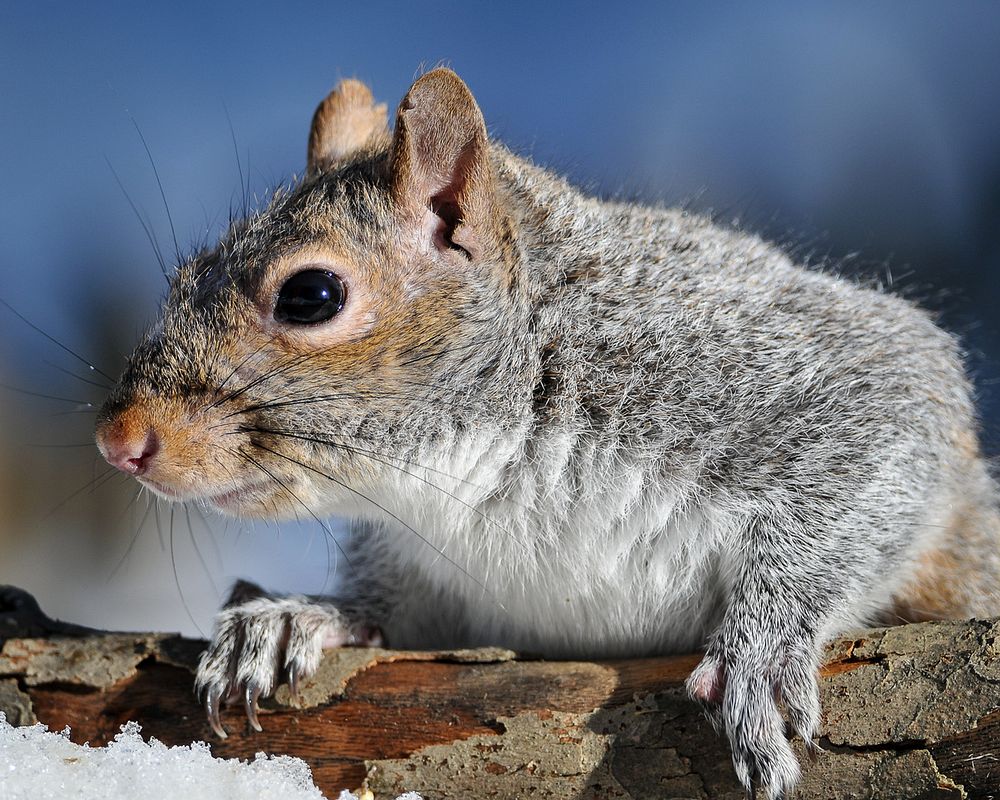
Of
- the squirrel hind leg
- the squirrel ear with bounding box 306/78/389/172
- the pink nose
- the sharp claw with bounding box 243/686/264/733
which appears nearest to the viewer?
the pink nose

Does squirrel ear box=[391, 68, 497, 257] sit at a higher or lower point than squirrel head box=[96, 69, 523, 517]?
higher

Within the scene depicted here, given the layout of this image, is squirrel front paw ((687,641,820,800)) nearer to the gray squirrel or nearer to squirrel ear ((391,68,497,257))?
the gray squirrel

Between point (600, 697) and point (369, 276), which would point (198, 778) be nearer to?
point (600, 697)

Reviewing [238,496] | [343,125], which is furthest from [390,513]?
[343,125]

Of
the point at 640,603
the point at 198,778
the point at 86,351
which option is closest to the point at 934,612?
the point at 640,603

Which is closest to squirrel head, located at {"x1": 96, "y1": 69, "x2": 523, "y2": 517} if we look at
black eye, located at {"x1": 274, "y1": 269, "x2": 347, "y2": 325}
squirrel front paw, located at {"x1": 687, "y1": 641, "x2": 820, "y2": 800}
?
black eye, located at {"x1": 274, "y1": 269, "x2": 347, "y2": 325}

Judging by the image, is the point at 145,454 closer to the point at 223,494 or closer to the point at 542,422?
the point at 223,494
